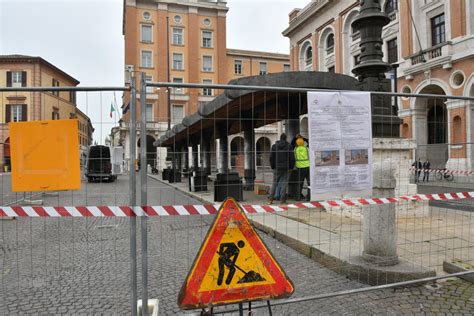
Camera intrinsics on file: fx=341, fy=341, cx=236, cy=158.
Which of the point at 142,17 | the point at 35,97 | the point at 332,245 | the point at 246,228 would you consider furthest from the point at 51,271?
the point at 142,17

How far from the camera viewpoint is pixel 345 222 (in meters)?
7.36

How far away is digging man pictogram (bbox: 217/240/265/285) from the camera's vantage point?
279 cm

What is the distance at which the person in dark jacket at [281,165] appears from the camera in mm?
8580

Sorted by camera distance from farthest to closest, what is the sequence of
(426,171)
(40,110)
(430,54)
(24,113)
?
(430,54) → (426,171) → (40,110) → (24,113)

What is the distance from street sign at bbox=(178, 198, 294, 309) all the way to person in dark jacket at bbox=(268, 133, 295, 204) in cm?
529

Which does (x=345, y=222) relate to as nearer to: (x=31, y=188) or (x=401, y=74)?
(x=31, y=188)

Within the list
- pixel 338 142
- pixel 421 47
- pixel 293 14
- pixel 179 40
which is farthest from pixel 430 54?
pixel 179 40

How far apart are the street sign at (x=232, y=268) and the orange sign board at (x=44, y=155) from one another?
140 centimetres

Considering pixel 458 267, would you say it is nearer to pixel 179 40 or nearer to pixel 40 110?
pixel 40 110

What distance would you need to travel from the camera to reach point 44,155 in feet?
10.1

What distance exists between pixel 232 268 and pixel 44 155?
6.41 ft

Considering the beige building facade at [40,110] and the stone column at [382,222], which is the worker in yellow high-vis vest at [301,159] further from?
the beige building facade at [40,110]

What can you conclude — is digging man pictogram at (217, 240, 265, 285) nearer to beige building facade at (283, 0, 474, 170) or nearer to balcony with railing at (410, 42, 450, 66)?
beige building facade at (283, 0, 474, 170)

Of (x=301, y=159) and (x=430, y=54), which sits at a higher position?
(x=430, y=54)
